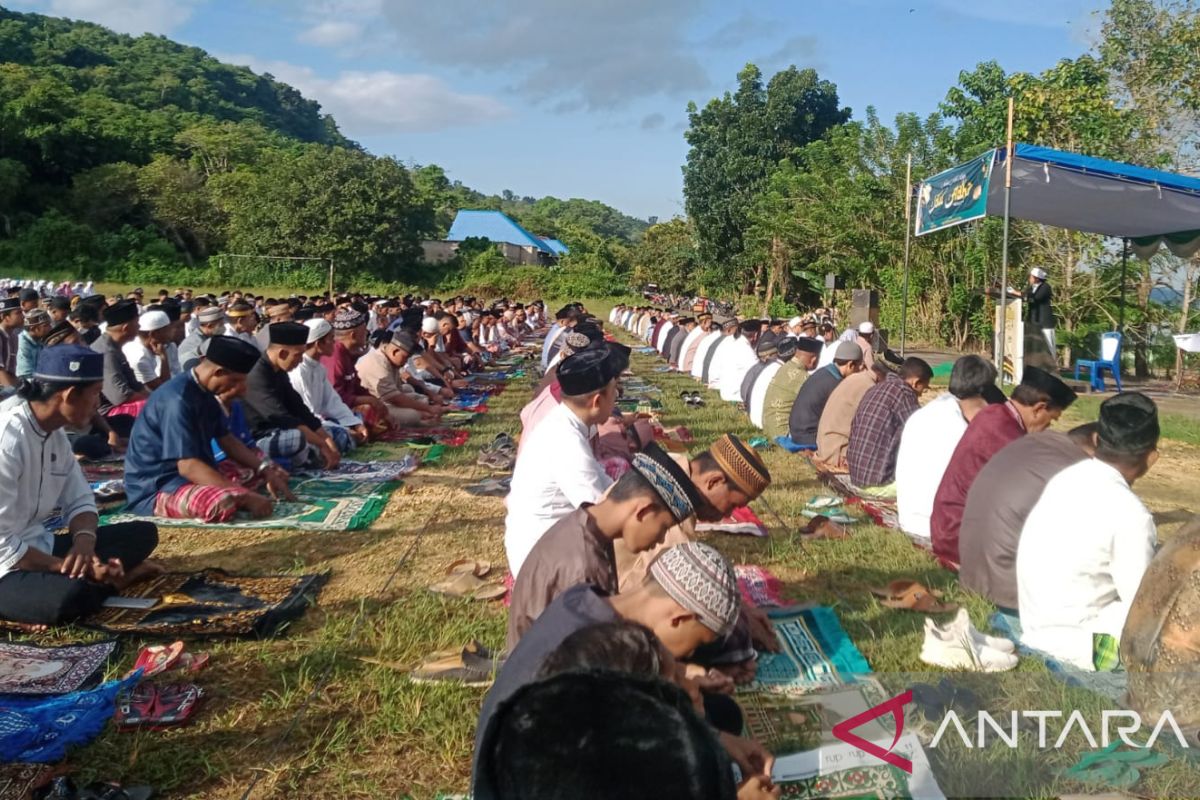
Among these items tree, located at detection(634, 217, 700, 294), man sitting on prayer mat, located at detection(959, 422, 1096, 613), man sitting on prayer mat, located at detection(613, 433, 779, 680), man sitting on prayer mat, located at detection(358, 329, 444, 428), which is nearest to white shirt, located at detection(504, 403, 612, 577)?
man sitting on prayer mat, located at detection(613, 433, 779, 680)

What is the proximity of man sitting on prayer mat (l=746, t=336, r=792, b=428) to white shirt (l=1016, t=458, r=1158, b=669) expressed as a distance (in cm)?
547

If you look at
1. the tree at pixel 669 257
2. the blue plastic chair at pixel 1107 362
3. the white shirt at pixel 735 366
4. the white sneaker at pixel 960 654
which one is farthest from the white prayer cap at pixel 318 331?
the tree at pixel 669 257

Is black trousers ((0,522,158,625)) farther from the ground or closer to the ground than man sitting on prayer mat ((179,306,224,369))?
closer to the ground

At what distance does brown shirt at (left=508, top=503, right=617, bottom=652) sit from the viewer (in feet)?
9.21

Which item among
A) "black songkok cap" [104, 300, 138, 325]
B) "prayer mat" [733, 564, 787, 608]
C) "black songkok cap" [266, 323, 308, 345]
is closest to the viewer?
"prayer mat" [733, 564, 787, 608]

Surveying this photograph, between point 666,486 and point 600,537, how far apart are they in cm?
27

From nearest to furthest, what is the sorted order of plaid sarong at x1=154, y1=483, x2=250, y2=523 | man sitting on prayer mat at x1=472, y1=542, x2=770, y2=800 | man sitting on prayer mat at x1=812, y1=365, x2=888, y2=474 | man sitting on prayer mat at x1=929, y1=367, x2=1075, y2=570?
man sitting on prayer mat at x1=472, y1=542, x2=770, y2=800 < man sitting on prayer mat at x1=929, y1=367, x2=1075, y2=570 < plaid sarong at x1=154, y1=483, x2=250, y2=523 < man sitting on prayer mat at x1=812, y1=365, x2=888, y2=474

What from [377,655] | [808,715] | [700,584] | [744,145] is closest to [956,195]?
[808,715]

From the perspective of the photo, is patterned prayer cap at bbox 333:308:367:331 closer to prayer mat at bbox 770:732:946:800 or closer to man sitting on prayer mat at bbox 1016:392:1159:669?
man sitting on prayer mat at bbox 1016:392:1159:669

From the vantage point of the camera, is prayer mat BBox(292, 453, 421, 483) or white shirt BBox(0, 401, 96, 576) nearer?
white shirt BBox(0, 401, 96, 576)

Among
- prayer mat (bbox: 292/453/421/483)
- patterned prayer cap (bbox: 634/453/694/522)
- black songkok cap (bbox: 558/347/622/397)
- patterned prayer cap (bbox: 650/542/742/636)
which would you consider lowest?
prayer mat (bbox: 292/453/421/483)

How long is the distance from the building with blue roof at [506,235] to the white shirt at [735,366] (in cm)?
3867

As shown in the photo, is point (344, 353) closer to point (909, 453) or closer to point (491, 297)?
point (909, 453)

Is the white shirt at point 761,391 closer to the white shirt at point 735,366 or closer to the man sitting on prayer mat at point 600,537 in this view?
the white shirt at point 735,366
